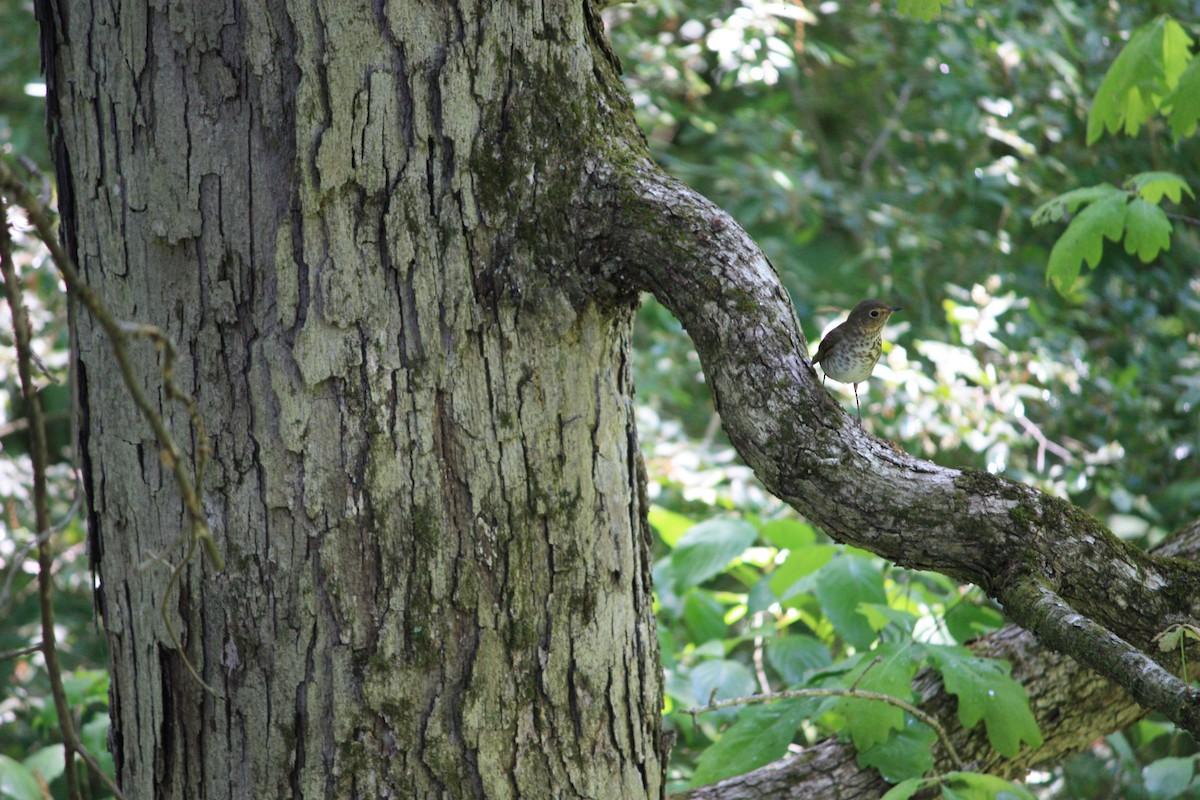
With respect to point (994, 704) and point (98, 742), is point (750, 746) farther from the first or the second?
point (98, 742)

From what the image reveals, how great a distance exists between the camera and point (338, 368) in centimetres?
149

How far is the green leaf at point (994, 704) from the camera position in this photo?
1992 millimetres

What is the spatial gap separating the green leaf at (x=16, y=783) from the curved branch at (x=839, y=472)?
5.74ft

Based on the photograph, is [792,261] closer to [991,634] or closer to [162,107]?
[991,634]

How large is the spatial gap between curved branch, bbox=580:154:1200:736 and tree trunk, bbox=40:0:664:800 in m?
0.16

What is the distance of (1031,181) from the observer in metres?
4.77

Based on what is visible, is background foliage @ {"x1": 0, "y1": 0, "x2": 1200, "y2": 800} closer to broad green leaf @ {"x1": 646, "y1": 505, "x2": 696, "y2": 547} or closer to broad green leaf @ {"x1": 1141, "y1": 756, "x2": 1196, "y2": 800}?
broad green leaf @ {"x1": 646, "y1": 505, "x2": 696, "y2": 547}

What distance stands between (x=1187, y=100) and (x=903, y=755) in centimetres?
157

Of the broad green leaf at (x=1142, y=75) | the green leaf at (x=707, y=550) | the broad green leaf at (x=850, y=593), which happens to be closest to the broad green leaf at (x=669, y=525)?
the green leaf at (x=707, y=550)

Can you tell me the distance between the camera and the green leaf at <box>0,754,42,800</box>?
2184 mm

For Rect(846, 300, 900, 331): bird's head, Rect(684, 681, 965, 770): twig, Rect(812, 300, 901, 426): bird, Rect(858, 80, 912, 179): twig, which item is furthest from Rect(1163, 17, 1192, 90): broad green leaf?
Rect(858, 80, 912, 179): twig

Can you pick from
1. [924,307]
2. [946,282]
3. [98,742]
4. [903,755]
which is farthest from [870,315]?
[946,282]

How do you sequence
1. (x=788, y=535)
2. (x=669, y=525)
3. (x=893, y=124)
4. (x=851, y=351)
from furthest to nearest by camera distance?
1. (x=893, y=124)
2. (x=669, y=525)
3. (x=788, y=535)
4. (x=851, y=351)

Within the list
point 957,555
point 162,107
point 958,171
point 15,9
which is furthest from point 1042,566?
point 15,9
